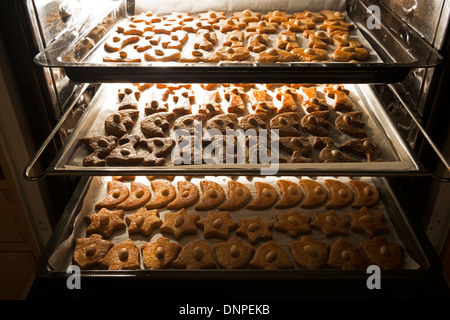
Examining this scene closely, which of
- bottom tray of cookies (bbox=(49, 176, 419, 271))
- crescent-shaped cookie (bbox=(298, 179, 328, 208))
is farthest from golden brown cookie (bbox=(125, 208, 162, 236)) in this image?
crescent-shaped cookie (bbox=(298, 179, 328, 208))

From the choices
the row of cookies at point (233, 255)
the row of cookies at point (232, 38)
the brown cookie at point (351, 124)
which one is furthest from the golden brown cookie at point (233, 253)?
the row of cookies at point (232, 38)

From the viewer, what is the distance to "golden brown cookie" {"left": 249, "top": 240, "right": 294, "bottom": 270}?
1.21m

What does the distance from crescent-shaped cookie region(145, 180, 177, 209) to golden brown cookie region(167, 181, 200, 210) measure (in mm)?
19

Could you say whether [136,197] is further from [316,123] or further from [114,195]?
[316,123]

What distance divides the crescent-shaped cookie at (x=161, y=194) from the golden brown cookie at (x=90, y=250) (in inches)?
7.9

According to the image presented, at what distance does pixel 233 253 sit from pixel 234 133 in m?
0.42

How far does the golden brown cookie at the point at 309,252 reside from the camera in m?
1.21

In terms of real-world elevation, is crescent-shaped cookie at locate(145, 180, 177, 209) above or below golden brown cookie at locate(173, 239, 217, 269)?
above

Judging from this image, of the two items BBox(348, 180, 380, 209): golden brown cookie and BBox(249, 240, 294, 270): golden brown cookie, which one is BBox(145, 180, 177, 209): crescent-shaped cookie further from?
BBox(348, 180, 380, 209): golden brown cookie

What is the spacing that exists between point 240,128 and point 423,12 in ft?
2.24

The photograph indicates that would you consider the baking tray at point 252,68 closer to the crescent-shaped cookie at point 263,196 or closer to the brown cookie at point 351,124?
the brown cookie at point 351,124

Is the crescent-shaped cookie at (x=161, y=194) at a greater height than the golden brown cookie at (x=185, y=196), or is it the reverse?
the crescent-shaped cookie at (x=161, y=194)

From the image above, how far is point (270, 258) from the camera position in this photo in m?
1.22

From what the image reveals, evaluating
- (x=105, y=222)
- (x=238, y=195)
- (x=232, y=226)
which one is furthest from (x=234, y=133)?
(x=105, y=222)
